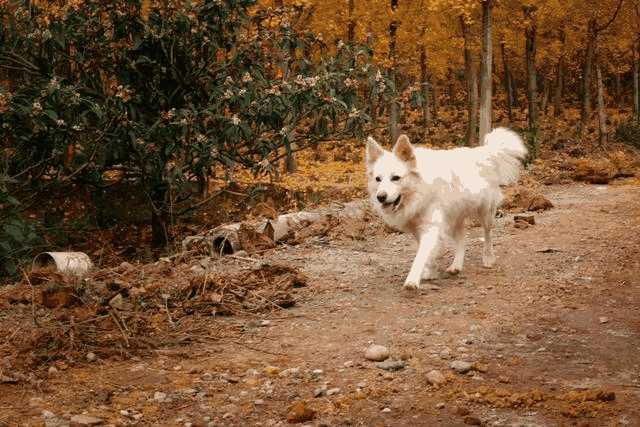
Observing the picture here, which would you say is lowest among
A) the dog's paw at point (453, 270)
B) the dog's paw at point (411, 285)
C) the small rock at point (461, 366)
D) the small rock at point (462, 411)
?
the dog's paw at point (453, 270)

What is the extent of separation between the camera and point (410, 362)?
14.6 ft

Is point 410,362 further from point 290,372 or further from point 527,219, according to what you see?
point 527,219

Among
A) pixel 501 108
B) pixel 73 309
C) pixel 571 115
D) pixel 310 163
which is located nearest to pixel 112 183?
pixel 73 309

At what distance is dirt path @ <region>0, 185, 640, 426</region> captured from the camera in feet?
12.1

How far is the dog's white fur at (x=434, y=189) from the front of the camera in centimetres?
640

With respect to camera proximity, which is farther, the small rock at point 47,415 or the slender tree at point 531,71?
the slender tree at point 531,71

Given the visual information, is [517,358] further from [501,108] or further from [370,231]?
[501,108]

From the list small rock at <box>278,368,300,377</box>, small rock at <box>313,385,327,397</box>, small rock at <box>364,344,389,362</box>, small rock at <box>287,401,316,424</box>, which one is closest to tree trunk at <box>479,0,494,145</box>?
small rock at <box>364,344,389,362</box>

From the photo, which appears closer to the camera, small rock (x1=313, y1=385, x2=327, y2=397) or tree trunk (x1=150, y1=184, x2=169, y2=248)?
small rock (x1=313, y1=385, x2=327, y2=397)

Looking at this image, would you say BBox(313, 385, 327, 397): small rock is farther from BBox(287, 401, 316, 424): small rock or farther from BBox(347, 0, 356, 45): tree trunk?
BBox(347, 0, 356, 45): tree trunk

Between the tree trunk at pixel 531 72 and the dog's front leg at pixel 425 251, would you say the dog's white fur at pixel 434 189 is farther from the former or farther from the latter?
the tree trunk at pixel 531 72

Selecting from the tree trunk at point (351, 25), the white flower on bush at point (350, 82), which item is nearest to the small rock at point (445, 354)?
the white flower on bush at point (350, 82)

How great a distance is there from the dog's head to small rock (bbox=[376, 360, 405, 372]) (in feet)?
7.17

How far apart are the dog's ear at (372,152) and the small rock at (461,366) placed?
105 inches
